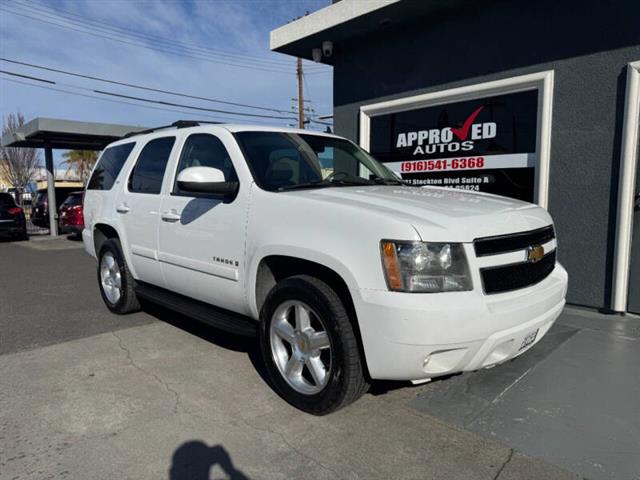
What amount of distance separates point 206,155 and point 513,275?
2640 millimetres

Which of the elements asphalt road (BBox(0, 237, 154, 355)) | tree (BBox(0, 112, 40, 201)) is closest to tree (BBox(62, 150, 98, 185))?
tree (BBox(0, 112, 40, 201))

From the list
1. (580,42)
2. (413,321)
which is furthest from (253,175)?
(580,42)

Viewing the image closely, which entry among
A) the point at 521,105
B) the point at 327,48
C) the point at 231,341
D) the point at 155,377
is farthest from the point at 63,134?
the point at 521,105

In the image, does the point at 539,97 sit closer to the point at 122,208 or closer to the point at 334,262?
the point at 334,262

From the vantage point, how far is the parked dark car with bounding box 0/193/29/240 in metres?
15.5

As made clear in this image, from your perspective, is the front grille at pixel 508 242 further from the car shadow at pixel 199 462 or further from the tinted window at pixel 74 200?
the tinted window at pixel 74 200

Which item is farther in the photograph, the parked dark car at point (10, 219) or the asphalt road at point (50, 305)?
the parked dark car at point (10, 219)

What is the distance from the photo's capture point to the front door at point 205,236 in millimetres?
3574

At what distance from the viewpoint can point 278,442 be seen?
2830mm

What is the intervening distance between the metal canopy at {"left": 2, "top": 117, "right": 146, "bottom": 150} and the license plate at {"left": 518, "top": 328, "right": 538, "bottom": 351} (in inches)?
612

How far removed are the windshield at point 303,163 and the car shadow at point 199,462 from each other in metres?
1.73

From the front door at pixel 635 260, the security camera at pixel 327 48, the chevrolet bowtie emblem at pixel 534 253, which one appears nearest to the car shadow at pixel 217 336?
the chevrolet bowtie emblem at pixel 534 253

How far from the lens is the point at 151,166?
4844 mm

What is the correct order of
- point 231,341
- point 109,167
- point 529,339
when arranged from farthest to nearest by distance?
point 109,167 < point 231,341 < point 529,339
